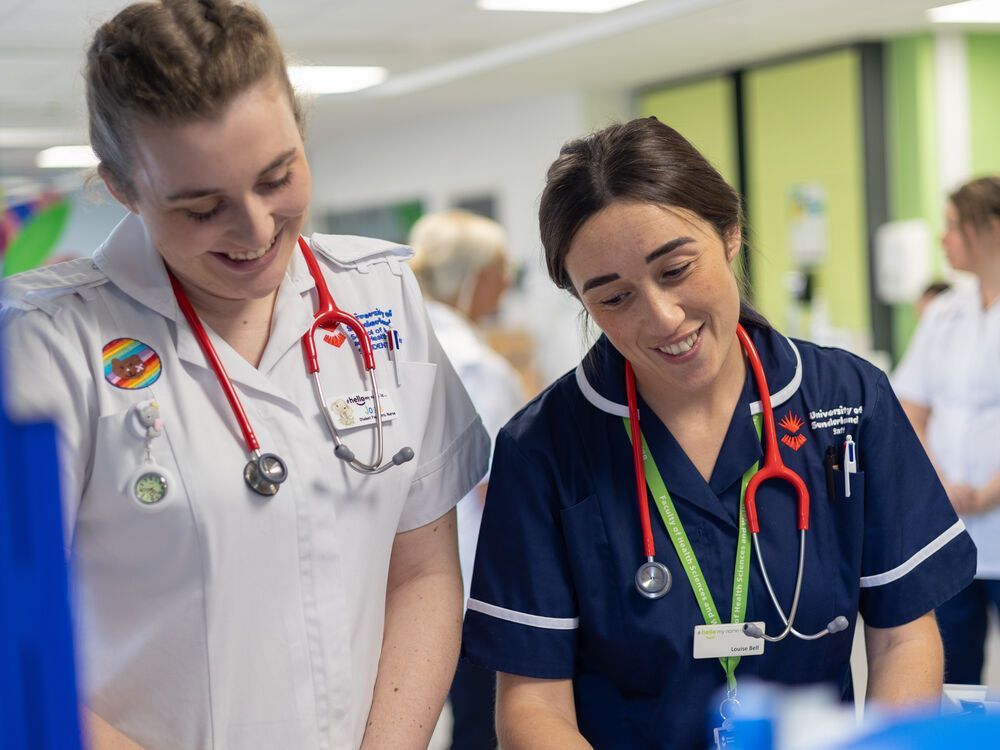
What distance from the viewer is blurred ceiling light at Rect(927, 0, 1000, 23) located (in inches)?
210

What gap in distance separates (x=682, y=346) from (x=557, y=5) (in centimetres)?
461

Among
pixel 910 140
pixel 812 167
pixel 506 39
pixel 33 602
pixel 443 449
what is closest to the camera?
pixel 33 602

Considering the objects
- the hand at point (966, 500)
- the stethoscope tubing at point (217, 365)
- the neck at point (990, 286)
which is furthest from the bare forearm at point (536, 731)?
the neck at point (990, 286)

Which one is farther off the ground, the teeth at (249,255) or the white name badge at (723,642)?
the teeth at (249,255)

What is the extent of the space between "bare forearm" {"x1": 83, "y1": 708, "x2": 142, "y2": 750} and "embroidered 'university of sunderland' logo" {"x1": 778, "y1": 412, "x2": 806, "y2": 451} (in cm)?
81

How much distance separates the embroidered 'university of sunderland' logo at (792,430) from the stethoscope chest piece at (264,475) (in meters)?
0.61

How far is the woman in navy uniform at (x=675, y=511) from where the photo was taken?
4.32 ft

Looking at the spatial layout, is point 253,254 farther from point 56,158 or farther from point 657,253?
point 56,158

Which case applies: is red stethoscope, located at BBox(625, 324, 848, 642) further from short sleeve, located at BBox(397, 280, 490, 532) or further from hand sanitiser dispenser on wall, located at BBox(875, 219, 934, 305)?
hand sanitiser dispenser on wall, located at BBox(875, 219, 934, 305)

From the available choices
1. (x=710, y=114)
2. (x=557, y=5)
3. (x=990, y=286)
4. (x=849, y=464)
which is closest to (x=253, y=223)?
(x=849, y=464)

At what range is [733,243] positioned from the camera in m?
1.42

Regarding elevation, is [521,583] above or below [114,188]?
below

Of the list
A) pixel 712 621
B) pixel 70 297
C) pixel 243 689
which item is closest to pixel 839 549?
pixel 712 621

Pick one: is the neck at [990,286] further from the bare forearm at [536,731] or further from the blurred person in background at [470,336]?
the bare forearm at [536,731]
